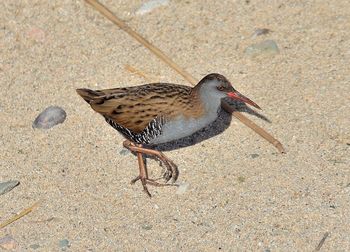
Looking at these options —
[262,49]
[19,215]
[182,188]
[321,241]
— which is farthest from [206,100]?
[19,215]

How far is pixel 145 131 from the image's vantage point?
20.3ft

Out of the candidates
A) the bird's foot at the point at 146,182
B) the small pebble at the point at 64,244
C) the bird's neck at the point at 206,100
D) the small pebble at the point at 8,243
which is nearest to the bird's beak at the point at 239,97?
the bird's neck at the point at 206,100

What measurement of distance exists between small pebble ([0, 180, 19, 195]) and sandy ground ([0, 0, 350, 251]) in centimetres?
4

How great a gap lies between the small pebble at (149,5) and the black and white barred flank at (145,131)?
6.25 feet

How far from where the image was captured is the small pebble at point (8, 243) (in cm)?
580

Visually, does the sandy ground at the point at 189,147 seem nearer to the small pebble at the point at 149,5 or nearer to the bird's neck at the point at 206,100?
the small pebble at the point at 149,5

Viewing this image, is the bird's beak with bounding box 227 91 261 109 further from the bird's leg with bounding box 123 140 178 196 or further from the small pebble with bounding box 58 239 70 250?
the small pebble with bounding box 58 239 70 250

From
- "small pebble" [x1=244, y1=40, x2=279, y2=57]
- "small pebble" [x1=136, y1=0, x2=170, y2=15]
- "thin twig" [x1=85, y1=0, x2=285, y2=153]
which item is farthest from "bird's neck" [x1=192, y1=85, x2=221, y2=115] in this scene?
"small pebble" [x1=136, y1=0, x2=170, y2=15]

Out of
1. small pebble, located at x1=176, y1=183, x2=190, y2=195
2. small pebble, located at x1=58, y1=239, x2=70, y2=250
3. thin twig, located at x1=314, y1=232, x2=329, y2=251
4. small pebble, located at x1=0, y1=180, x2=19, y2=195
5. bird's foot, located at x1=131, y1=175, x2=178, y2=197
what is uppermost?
thin twig, located at x1=314, y1=232, x2=329, y2=251

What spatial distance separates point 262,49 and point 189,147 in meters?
1.33

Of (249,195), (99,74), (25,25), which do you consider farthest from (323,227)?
(25,25)

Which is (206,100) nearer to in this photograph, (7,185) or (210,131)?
(210,131)

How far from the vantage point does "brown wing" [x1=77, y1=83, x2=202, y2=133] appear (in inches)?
243

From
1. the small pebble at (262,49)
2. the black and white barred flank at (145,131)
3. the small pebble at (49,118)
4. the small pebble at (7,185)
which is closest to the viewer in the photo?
the black and white barred flank at (145,131)
